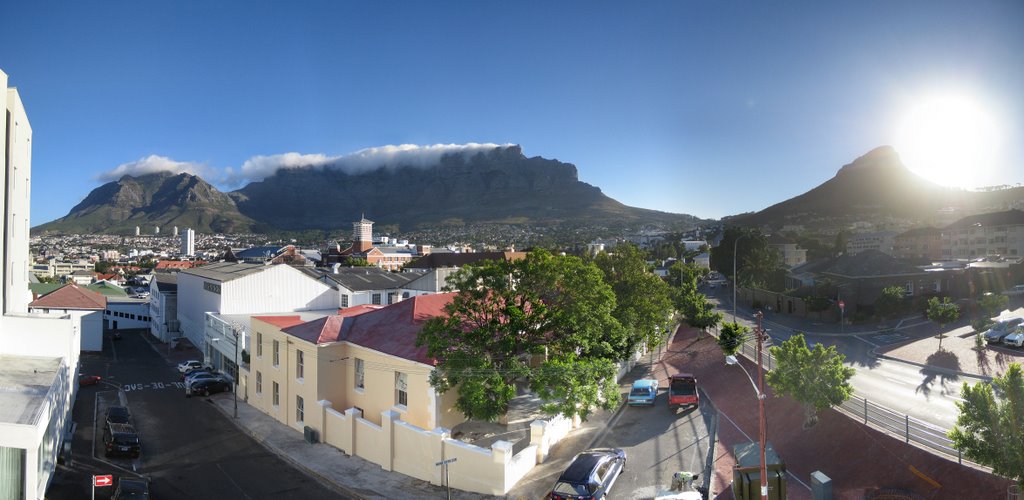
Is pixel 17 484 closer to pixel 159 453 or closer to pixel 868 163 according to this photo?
pixel 159 453

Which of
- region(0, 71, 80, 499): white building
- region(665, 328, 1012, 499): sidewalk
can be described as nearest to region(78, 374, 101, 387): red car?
region(0, 71, 80, 499): white building

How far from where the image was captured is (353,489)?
65.7 ft

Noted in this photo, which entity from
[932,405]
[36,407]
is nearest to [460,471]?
[36,407]

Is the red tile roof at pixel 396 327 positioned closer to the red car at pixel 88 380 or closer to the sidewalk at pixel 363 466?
the sidewalk at pixel 363 466

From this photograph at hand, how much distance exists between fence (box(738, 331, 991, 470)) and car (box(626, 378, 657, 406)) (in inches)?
379

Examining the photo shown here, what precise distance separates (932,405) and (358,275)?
47.2m

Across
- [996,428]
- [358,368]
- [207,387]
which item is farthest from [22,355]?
[996,428]

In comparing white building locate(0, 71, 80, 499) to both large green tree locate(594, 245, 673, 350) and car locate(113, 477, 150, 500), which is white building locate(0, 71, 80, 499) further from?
large green tree locate(594, 245, 673, 350)

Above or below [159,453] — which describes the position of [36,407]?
above

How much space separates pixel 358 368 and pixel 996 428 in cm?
2219

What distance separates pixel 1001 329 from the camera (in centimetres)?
3291

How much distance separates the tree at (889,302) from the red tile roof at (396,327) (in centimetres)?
3582

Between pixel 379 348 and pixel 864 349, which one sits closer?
pixel 379 348

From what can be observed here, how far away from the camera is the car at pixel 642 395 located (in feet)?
95.7
